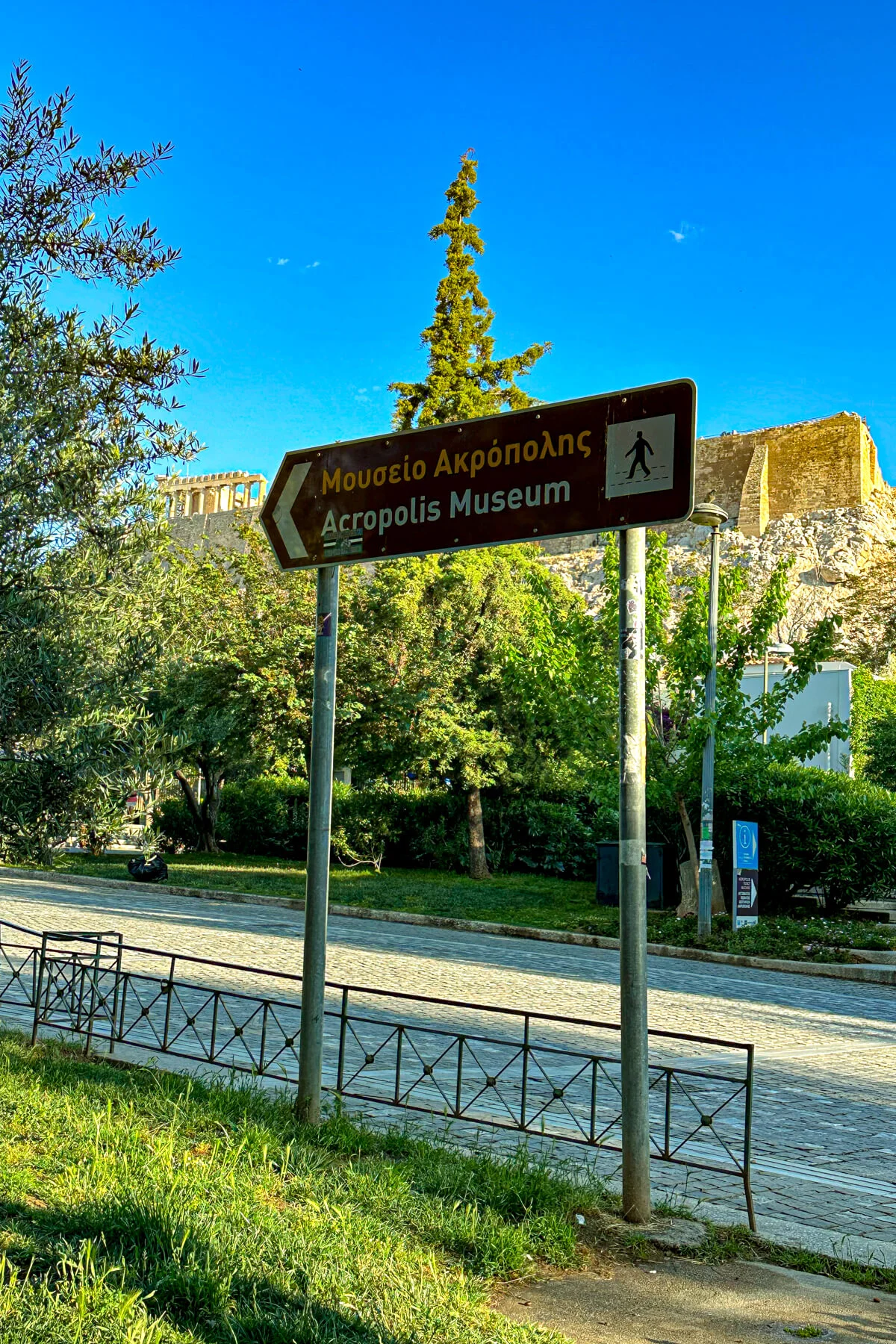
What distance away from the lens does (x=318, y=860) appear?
564cm

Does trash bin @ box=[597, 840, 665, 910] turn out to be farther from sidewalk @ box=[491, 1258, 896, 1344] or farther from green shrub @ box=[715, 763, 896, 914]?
sidewalk @ box=[491, 1258, 896, 1344]

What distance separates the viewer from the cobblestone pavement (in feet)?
21.0

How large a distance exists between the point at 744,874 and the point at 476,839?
36.7 ft

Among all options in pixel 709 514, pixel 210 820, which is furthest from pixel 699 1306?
pixel 210 820

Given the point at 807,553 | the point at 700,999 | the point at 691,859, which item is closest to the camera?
the point at 700,999

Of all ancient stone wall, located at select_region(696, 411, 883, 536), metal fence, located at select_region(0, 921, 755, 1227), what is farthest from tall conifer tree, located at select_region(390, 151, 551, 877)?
ancient stone wall, located at select_region(696, 411, 883, 536)

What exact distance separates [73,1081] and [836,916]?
18013 mm

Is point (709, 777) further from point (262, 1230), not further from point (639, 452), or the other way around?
point (262, 1230)

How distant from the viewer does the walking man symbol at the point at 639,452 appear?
4.77 meters

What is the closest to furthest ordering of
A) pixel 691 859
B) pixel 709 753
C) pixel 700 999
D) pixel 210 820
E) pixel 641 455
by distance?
pixel 641 455 < pixel 700 999 < pixel 709 753 < pixel 691 859 < pixel 210 820

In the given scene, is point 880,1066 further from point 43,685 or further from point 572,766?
point 572,766

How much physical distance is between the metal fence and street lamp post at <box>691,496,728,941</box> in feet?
27.9

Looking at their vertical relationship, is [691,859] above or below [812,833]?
below

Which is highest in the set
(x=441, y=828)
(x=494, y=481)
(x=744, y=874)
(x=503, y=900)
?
Answer: (x=494, y=481)
